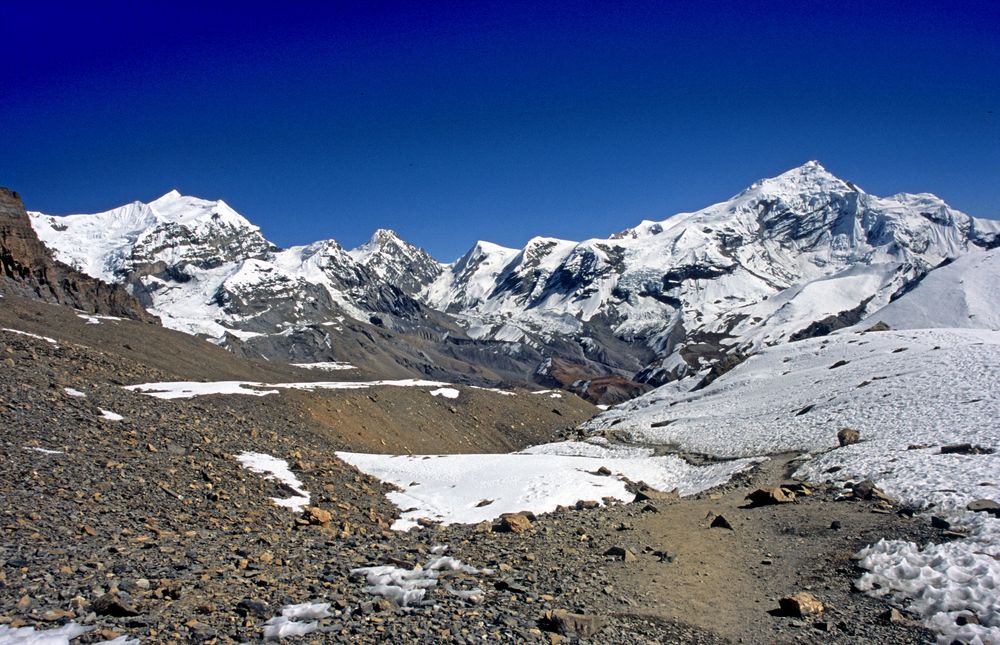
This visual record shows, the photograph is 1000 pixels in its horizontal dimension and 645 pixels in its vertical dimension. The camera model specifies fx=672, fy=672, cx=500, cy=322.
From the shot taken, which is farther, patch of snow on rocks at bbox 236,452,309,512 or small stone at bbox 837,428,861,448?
A: small stone at bbox 837,428,861,448

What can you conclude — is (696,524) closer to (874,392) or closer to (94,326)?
(874,392)

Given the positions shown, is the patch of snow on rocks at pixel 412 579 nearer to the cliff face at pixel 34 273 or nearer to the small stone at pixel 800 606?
the small stone at pixel 800 606

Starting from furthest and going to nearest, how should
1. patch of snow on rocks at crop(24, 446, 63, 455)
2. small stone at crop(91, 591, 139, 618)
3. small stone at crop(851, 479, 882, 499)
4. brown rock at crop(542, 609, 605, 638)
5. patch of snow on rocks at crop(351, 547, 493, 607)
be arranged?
1. small stone at crop(851, 479, 882, 499)
2. patch of snow on rocks at crop(24, 446, 63, 455)
3. patch of snow on rocks at crop(351, 547, 493, 607)
4. brown rock at crop(542, 609, 605, 638)
5. small stone at crop(91, 591, 139, 618)

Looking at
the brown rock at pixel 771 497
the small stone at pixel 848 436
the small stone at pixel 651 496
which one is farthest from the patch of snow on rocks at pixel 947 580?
the small stone at pixel 848 436

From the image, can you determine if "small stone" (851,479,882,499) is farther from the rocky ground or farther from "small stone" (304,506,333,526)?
"small stone" (304,506,333,526)

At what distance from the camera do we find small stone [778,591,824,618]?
11.8 metres

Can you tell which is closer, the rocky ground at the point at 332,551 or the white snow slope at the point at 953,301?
the rocky ground at the point at 332,551

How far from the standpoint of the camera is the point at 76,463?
59.7ft

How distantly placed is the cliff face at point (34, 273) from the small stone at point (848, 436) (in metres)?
109

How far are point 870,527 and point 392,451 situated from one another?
30962mm

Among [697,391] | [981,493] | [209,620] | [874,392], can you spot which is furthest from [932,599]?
[697,391]

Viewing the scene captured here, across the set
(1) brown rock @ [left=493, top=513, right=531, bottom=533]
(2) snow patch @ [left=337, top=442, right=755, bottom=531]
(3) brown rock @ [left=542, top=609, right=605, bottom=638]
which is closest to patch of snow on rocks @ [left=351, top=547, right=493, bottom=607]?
(3) brown rock @ [left=542, top=609, right=605, bottom=638]

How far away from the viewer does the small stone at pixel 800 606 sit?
38.9ft

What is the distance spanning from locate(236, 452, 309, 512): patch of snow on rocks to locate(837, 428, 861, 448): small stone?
74.1 feet
